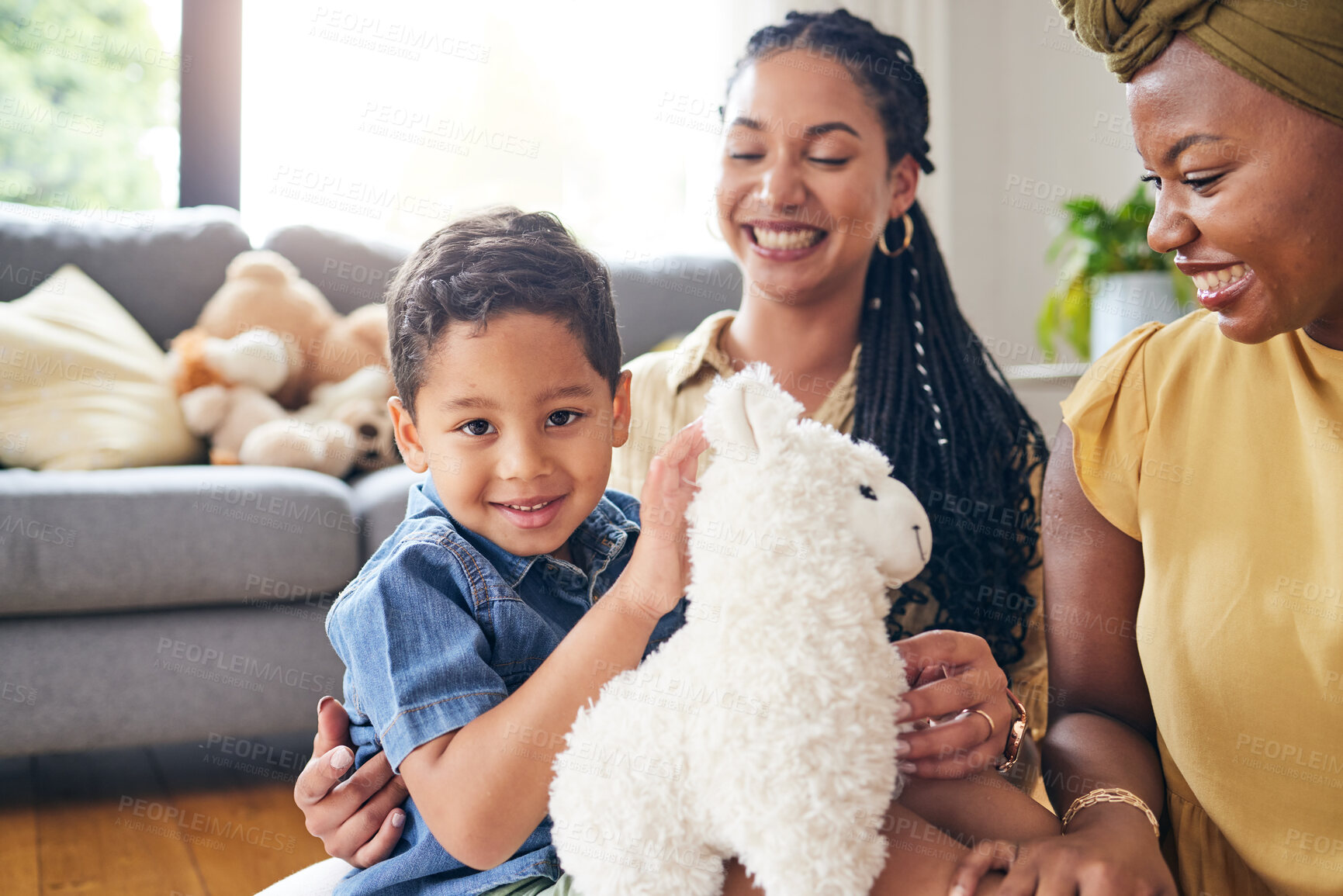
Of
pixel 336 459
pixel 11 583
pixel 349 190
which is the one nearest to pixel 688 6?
pixel 349 190

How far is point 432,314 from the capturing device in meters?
0.92

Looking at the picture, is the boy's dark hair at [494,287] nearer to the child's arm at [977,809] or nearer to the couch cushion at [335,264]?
the child's arm at [977,809]

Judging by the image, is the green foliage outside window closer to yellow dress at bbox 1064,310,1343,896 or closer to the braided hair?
the braided hair

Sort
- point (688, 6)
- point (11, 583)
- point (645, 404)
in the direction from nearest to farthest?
point (645, 404) → point (11, 583) → point (688, 6)

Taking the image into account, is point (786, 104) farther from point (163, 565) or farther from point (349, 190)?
point (349, 190)

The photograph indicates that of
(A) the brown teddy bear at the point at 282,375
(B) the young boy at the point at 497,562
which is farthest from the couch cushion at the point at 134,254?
(B) the young boy at the point at 497,562

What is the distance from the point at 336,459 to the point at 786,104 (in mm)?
1338

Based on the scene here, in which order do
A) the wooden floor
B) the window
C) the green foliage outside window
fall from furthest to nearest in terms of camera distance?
the window → the green foliage outside window → the wooden floor

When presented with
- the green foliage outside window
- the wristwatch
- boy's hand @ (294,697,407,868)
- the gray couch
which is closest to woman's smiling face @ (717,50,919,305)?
the wristwatch

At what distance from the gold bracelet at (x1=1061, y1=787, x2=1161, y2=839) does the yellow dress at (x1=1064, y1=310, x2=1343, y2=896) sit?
0.30 feet

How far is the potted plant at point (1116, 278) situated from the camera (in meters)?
2.47

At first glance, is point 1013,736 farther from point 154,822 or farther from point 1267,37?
point 154,822

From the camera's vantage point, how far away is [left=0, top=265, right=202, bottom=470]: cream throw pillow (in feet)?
6.67

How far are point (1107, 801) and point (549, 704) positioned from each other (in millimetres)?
493
